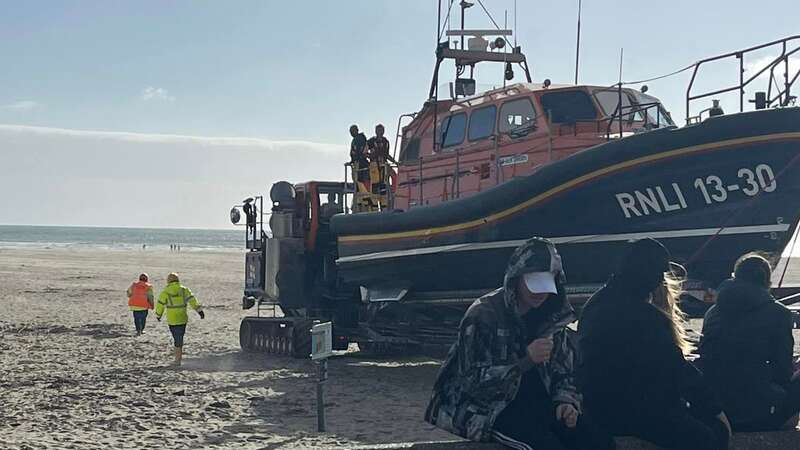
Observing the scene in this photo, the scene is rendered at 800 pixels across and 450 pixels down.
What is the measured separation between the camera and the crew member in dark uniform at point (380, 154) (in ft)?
41.2

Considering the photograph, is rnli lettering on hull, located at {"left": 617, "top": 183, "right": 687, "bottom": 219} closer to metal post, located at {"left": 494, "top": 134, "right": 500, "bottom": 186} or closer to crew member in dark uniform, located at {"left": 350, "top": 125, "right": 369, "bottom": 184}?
metal post, located at {"left": 494, "top": 134, "right": 500, "bottom": 186}

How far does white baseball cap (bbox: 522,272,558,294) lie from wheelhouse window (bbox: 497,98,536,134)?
6.47m

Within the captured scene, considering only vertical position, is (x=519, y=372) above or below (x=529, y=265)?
below

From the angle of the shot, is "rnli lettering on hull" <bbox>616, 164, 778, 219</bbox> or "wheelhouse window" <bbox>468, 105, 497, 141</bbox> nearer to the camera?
"rnli lettering on hull" <bbox>616, 164, 778, 219</bbox>

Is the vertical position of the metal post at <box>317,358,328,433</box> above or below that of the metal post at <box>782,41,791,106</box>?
below


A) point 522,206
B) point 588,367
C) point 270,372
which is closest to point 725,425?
point 588,367

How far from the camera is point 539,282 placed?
3908 mm

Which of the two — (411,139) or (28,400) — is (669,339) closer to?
(28,400)

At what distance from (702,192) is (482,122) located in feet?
Answer: 10.3

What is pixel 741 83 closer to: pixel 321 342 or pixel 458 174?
pixel 458 174

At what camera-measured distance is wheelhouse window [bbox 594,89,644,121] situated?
10.3 metres

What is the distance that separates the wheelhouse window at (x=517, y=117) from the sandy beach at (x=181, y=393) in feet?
10.2

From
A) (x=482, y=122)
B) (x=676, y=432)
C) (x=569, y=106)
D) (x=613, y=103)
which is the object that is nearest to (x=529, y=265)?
(x=676, y=432)

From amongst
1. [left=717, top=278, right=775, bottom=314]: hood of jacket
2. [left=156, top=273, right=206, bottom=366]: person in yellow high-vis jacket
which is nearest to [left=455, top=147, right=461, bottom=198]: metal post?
[left=156, top=273, right=206, bottom=366]: person in yellow high-vis jacket
